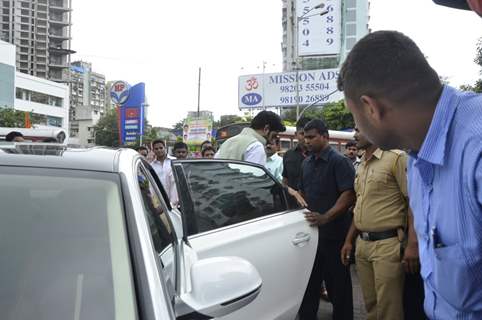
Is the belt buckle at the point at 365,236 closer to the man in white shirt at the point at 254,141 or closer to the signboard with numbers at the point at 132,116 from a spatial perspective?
the man in white shirt at the point at 254,141

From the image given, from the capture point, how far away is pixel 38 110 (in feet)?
215

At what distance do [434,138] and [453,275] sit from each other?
1.25ft

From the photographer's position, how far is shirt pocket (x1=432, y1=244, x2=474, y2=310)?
1.25 m

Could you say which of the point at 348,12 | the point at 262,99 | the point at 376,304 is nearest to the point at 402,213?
the point at 376,304

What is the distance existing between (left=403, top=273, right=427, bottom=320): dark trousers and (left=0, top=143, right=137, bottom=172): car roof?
2.21 m

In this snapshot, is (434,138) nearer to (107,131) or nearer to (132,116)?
(132,116)

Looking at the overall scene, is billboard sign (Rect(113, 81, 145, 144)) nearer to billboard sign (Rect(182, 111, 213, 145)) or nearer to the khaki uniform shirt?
billboard sign (Rect(182, 111, 213, 145))

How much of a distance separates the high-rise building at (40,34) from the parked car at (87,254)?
107 meters

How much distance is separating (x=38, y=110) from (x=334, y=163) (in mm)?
68618

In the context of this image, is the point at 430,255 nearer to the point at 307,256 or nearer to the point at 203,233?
the point at 203,233

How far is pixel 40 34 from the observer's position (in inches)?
3996

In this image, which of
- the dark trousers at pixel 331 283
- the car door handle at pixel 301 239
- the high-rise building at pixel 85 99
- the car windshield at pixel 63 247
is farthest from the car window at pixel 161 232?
the high-rise building at pixel 85 99

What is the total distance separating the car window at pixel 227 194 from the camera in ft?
9.26

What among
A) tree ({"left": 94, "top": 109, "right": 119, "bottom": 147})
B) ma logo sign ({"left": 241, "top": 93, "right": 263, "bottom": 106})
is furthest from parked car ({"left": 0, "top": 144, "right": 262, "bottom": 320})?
tree ({"left": 94, "top": 109, "right": 119, "bottom": 147})
